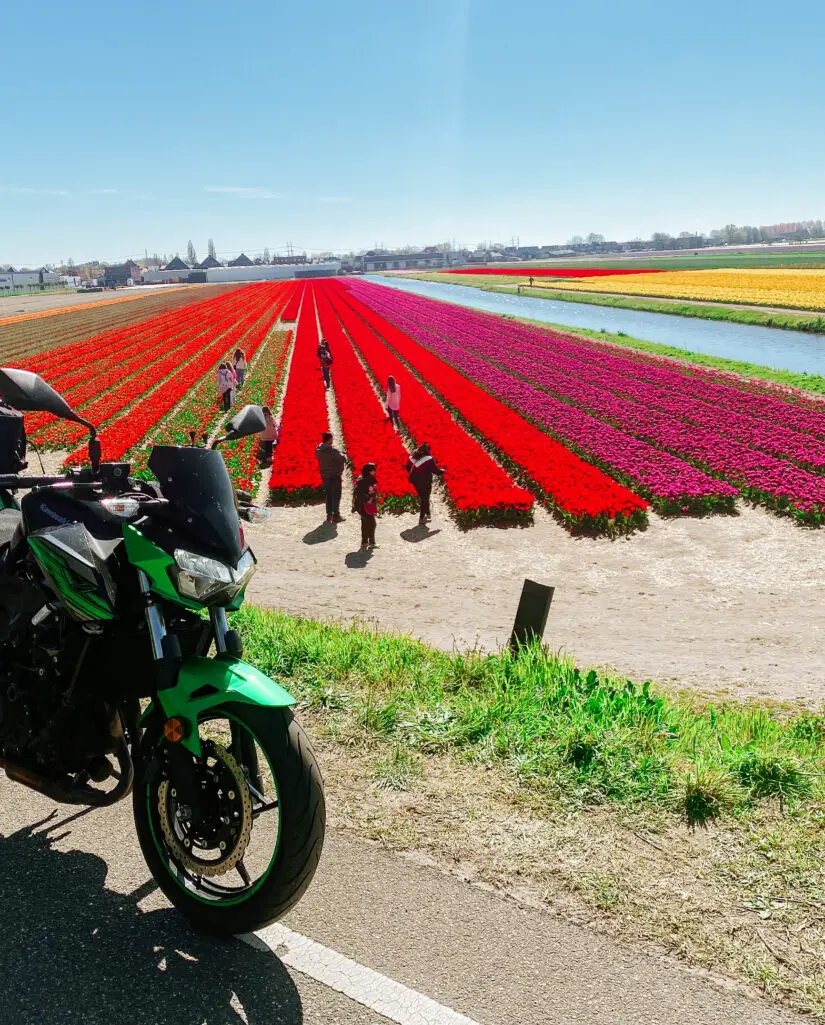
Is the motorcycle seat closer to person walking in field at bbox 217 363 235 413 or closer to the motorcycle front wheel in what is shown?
the motorcycle front wheel

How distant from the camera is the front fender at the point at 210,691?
2.78 meters

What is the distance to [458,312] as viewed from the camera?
178 ft

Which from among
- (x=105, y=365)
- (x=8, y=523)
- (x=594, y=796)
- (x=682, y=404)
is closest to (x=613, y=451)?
(x=682, y=404)

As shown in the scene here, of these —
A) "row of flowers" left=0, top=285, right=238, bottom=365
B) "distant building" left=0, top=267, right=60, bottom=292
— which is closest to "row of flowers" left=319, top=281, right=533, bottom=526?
"row of flowers" left=0, top=285, right=238, bottom=365

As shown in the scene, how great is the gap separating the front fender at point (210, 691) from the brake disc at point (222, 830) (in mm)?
148

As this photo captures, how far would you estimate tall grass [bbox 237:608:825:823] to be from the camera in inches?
154

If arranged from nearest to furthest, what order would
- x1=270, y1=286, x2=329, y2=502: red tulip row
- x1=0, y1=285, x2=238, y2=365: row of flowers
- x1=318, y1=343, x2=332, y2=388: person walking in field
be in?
x1=270, y1=286, x2=329, y2=502: red tulip row < x1=318, y1=343, x2=332, y2=388: person walking in field < x1=0, y1=285, x2=238, y2=365: row of flowers

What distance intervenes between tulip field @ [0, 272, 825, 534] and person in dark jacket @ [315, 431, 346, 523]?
110cm

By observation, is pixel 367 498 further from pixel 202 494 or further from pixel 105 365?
pixel 105 365

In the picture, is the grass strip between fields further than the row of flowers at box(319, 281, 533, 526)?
Yes

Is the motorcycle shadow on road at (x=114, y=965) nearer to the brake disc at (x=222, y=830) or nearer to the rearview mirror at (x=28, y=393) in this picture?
the brake disc at (x=222, y=830)

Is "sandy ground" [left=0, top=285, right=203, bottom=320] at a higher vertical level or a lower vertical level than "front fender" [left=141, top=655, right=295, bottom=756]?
higher

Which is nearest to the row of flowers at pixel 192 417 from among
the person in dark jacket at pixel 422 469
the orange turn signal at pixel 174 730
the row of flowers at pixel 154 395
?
the row of flowers at pixel 154 395

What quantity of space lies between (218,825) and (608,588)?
26.5ft
